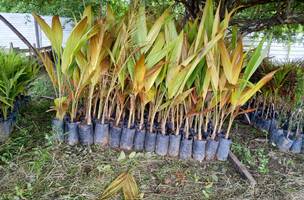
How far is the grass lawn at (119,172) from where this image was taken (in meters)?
1.62

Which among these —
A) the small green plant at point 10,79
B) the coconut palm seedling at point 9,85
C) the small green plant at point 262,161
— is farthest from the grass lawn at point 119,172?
the small green plant at point 10,79

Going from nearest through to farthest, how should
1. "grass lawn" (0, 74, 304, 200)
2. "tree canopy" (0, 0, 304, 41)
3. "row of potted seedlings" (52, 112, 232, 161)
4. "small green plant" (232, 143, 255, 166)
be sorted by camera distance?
"grass lawn" (0, 74, 304, 200)
"row of potted seedlings" (52, 112, 232, 161)
"small green plant" (232, 143, 255, 166)
"tree canopy" (0, 0, 304, 41)

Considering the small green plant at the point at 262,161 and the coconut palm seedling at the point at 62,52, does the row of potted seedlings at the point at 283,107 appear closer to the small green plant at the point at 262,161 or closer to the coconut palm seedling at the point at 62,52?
the small green plant at the point at 262,161

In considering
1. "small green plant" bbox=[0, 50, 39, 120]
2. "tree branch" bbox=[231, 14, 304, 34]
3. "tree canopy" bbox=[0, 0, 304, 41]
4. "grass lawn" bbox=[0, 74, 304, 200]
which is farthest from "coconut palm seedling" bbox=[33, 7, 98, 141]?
"tree branch" bbox=[231, 14, 304, 34]

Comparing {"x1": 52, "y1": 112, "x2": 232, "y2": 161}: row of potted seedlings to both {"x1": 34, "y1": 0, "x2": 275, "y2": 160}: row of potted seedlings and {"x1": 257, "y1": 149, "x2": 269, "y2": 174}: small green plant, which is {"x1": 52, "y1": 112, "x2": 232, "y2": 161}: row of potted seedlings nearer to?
{"x1": 34, "y1": 0, "x2": 275, "y2": 160}: row of potted seedlings

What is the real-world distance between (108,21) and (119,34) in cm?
21

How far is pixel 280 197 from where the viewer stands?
5.75 ft

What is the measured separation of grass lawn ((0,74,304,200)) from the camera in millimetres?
1624

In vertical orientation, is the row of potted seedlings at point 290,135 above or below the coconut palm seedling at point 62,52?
below

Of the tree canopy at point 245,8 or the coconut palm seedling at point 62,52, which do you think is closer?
the coconut palm seedling at point 62,52

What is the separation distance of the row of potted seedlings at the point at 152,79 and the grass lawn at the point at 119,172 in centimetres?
13

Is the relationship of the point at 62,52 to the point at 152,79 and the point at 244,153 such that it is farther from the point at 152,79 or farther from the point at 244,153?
the point at 244,153

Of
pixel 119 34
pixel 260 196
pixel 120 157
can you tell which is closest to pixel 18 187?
pixel 120 157

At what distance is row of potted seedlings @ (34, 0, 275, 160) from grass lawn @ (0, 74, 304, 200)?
0.13m
